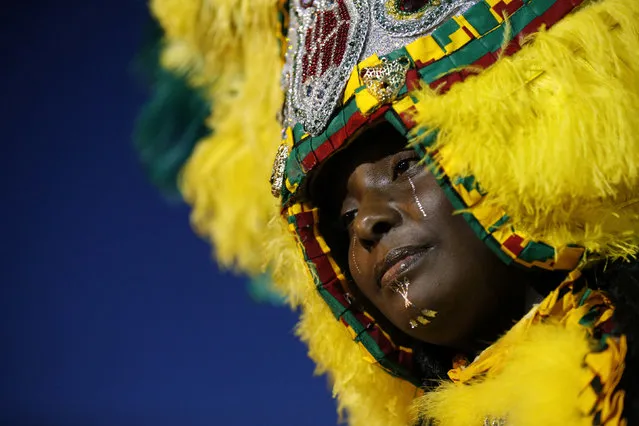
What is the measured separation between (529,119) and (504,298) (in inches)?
12.3

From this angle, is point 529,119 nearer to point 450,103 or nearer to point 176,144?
point 450,103

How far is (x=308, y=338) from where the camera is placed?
→ 1.89m

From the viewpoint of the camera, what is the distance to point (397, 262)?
1.42 meters

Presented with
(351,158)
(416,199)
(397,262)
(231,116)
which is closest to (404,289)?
(397,262)

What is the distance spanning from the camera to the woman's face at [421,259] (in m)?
1.38

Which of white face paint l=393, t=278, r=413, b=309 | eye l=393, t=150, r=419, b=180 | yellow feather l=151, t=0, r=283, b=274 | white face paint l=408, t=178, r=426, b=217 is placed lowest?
white face paint l=393, t=278, r=413, b=309

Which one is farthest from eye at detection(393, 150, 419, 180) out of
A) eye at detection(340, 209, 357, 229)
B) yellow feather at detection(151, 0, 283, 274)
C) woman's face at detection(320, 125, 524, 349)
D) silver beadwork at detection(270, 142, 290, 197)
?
yellow feather at detection(151, 0, 283, 274)

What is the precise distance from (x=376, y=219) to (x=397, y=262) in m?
0.08

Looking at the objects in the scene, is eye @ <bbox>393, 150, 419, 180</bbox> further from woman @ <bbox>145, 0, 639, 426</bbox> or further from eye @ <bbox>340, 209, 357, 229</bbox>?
eye @ <bbox>340, 209, 357, 229</bbox>

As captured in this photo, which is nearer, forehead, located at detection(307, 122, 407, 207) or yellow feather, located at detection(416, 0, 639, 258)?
yellow feather, located at detection(416, 0, 639, 258)

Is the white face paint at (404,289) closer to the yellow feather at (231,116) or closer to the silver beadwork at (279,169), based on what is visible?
the silver beadwork at (279,169)

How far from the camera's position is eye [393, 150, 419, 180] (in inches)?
58.2

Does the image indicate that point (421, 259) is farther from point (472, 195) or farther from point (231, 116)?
point (231, 116)

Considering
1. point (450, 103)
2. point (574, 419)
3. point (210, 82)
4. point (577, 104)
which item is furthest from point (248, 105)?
point (574, 419)
